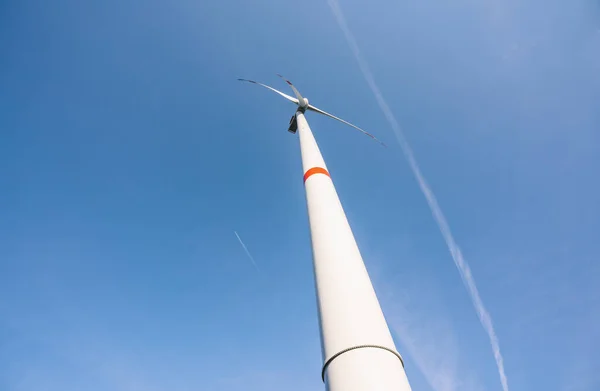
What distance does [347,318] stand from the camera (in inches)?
253

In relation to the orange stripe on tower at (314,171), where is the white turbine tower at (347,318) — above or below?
below

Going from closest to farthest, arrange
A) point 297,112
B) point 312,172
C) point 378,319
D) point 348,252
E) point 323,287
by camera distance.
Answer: point 378,319
point 323,287
point 348,252
point 312,172
point 297,112

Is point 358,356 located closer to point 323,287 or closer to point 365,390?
point 365,390

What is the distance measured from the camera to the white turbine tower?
5.61 m

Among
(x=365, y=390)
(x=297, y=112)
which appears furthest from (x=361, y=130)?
(x=365, y=390)

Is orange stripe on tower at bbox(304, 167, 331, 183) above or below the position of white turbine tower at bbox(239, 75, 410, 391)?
above

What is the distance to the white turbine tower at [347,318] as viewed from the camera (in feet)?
18.4

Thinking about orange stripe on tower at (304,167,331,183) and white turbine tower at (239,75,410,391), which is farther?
orange stripe on tower at (304,167,331,183)

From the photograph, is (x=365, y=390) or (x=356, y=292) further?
(x=356, y=292)

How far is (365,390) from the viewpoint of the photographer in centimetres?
526

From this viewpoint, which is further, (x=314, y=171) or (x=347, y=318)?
(x=314, y=171)

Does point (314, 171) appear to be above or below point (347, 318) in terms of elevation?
above

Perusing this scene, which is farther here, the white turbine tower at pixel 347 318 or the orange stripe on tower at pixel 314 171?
the orange stripe on tower at pixel 314 171

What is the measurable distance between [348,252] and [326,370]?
286 cm
